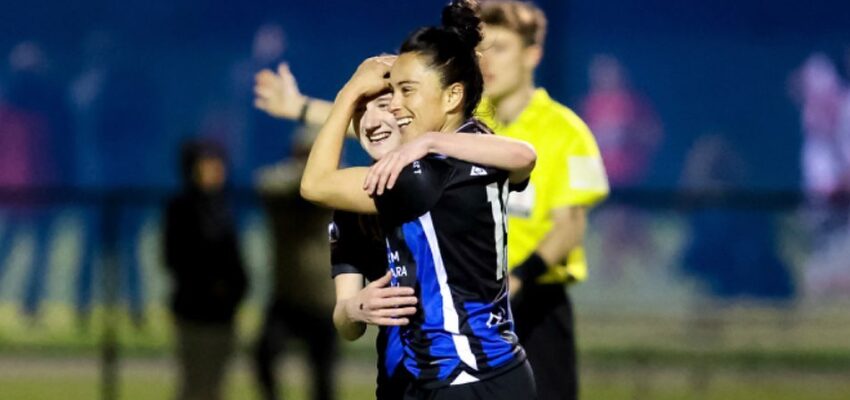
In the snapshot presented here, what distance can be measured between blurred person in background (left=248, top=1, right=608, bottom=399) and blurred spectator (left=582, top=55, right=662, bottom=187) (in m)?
7.60

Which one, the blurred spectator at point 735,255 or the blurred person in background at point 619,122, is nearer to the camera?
the blurred spectator at point 735,255

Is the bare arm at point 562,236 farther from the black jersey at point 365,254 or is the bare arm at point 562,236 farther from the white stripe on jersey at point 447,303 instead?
the white stripe on jersey at point 447,303

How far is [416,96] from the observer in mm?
3781

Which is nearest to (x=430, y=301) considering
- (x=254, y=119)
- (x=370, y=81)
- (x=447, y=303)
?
(x=447, y=303)

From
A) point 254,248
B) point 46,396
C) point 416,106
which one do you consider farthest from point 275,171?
point 416,106

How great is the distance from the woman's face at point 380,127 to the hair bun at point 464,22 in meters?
0.21

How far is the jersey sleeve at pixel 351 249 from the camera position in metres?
4.04

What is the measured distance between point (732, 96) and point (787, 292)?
3251mm

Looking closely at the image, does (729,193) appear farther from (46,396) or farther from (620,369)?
(46,396)

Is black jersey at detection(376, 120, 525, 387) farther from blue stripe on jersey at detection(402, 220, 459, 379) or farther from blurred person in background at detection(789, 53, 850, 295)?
blurred person in background at detection(789, 53, 850, 295)

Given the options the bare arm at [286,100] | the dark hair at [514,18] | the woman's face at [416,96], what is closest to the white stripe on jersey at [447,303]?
the woman's face at [416,96]

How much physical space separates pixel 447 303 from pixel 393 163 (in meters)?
0.34

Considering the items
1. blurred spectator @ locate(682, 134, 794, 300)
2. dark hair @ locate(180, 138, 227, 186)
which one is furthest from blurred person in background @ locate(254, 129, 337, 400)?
blurred spectator @ locate(682, 134, 794, 300)

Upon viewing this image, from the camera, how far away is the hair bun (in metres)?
3.88
